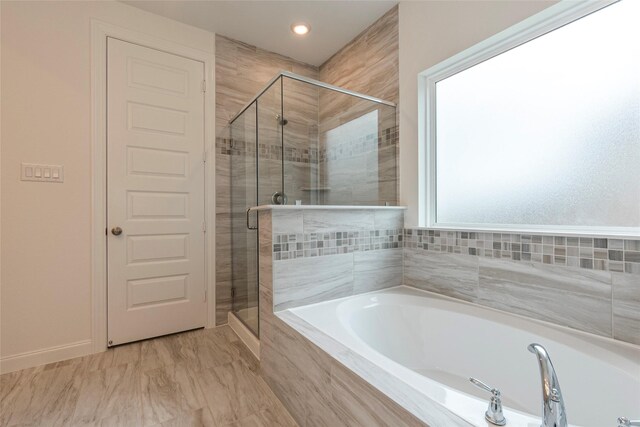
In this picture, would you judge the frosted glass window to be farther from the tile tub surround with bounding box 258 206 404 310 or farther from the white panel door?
the white panel door

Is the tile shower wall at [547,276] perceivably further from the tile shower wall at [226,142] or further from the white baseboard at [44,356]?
the white baseboard at [44,356]

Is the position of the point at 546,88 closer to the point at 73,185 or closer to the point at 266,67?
the point at 266,67

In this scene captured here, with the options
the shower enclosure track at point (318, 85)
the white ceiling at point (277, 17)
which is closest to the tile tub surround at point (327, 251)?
the shower enclosure track at point (318, 85)

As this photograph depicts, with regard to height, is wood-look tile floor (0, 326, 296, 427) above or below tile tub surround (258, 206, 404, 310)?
below

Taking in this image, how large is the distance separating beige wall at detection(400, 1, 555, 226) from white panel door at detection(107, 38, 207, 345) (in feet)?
5.48

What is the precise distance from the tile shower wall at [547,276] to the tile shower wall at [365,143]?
0.55 meters

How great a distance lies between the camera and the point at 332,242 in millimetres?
1769

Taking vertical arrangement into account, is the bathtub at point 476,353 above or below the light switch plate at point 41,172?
below

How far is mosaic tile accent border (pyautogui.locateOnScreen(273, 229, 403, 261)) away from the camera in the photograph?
1.60 meters

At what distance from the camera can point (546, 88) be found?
1475mm

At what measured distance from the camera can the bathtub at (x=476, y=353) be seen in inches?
37.3

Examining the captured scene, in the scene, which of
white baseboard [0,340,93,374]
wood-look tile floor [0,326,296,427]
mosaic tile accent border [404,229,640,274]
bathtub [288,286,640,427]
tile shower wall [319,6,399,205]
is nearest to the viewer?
bathtub [288,286,640,427]

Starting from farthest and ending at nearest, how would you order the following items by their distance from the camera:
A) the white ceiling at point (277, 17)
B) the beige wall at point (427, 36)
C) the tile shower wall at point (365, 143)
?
the white ceiling at point (277, 17) → the tile shower wall at point (365, 143) → the beige wall at point (427, 36)

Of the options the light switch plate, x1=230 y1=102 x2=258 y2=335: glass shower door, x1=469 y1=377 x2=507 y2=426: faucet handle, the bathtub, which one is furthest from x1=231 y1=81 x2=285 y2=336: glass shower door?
x1=469 y1=377 x2=507 y2=426: faucet handle
